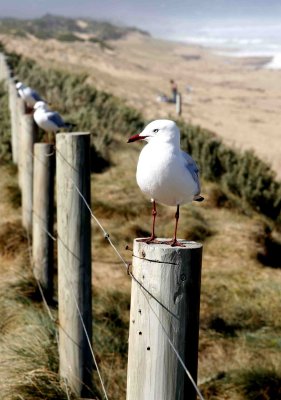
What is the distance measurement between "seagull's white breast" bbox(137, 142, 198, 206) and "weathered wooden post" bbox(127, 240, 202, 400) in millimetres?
400

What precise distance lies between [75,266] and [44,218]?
156 cm

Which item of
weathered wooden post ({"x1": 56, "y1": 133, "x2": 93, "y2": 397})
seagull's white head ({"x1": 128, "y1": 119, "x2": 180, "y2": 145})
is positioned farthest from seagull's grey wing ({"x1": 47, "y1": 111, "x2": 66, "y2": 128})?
seagull's white head ({"x1": 128, "y1": 119, "x2": 180, "y2": 145})

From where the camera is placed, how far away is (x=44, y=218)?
5484mm

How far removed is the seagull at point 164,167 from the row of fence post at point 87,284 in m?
0.32

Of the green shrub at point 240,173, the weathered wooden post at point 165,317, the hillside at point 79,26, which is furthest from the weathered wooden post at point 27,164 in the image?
the hillside at point 79,26

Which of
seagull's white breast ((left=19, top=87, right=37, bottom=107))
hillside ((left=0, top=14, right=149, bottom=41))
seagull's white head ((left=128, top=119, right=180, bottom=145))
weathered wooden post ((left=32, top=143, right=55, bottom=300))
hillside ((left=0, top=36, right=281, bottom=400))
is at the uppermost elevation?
hillside ((left=0, top=14, right=149, bottom=41))

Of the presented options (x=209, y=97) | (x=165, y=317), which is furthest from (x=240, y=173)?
(x=209, y=97)

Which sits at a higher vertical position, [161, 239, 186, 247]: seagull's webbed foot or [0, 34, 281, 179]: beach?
[161, 239, 186, 247]: seagull's webbed foot

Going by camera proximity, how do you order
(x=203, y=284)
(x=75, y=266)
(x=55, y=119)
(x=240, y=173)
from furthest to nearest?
(x=240, y=173) < (x=55, y=119) < (x=203, y=284) < (x=75, y=266)

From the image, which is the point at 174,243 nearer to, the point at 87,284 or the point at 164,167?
the point at 164,167

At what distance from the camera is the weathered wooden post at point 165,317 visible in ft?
7.29

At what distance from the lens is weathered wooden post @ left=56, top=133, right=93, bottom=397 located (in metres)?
3.99

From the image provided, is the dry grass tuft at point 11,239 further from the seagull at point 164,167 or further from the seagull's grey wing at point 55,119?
the seagull at point 164,167

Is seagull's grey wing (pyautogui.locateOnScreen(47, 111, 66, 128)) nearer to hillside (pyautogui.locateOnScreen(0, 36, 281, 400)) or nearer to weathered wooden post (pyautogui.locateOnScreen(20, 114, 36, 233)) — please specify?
weathered wooden post (pyautogui.locateOnScreen(20, 114, 36, 233))
